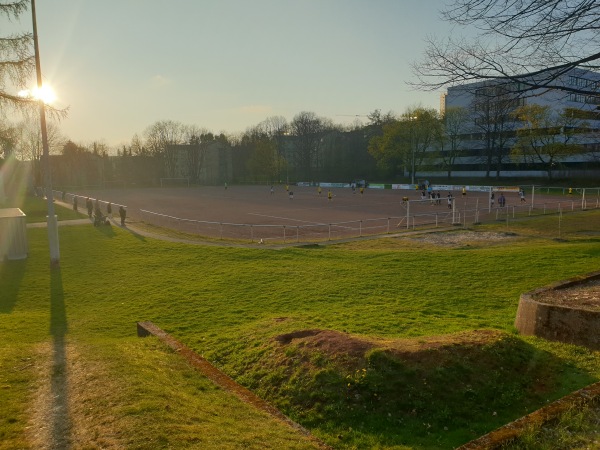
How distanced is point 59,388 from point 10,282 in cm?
1114

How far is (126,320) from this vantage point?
1088 cm

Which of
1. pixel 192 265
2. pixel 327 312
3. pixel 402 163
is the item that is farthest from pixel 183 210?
pixel 402 163

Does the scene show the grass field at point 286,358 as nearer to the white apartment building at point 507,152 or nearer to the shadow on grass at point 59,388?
the shadow on grass at point 59,388

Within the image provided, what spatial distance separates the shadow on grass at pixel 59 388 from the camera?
463 centimetres

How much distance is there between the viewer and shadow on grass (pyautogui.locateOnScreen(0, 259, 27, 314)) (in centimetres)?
1268

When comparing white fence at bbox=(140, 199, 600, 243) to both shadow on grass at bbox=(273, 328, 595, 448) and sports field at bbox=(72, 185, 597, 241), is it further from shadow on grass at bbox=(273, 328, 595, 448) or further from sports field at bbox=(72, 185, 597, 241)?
shadow on grass at bbox=(273, 328, 595, 448)

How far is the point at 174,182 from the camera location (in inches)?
3858

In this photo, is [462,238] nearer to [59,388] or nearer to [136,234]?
[136,234]

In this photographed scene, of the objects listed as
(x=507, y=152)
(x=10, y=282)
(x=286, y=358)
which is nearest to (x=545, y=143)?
(x=507, y=152)

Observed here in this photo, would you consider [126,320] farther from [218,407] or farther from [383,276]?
[383,276]

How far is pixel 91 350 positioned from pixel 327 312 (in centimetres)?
489

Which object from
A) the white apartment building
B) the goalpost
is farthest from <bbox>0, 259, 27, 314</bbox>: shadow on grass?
the goalpost

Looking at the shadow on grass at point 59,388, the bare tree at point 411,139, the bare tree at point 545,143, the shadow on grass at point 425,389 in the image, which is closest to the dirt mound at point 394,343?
the shadow on grass at point 425,389

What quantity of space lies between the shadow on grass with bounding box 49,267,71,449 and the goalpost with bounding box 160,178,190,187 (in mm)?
85136
